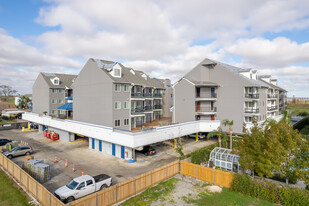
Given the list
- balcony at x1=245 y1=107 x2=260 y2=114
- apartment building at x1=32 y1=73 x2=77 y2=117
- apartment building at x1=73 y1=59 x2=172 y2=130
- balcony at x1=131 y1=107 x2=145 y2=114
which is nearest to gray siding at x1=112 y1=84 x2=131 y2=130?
apartment building at x1=73 y1=59 x2=172 y2=130

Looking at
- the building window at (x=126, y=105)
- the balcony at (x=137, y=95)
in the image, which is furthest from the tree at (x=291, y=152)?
the balcony at (x=137, y=95)

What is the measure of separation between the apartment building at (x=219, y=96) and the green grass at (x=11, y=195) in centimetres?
3143

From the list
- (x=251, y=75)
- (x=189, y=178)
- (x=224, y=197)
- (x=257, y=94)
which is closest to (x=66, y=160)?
(x=189, y=178)

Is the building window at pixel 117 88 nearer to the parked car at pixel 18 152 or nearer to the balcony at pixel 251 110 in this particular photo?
the parked car at pixel 18 152

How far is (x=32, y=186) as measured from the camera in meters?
18.1

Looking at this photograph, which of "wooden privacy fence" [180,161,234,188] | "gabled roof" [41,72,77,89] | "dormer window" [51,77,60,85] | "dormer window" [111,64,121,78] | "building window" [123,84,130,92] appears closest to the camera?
"wooden privacy fence" [180,161,234,188]

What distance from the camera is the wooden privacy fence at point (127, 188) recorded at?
15160 millimetres

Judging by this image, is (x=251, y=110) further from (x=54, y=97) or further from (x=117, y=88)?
(x=54, y=97)

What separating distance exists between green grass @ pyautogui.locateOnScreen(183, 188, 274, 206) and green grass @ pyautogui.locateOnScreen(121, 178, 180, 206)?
6.75 feet

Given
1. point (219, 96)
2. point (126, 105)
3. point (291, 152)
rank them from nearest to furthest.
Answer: point (291, 152), point (126, 105), point (219, 96)

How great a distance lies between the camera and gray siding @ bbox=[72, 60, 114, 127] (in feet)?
118

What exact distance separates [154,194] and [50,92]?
49.5 m

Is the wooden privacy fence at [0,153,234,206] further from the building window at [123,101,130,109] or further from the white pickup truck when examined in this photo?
the building window at [123,101,130,109]

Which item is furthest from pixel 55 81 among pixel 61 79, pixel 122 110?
pixel 122 110
